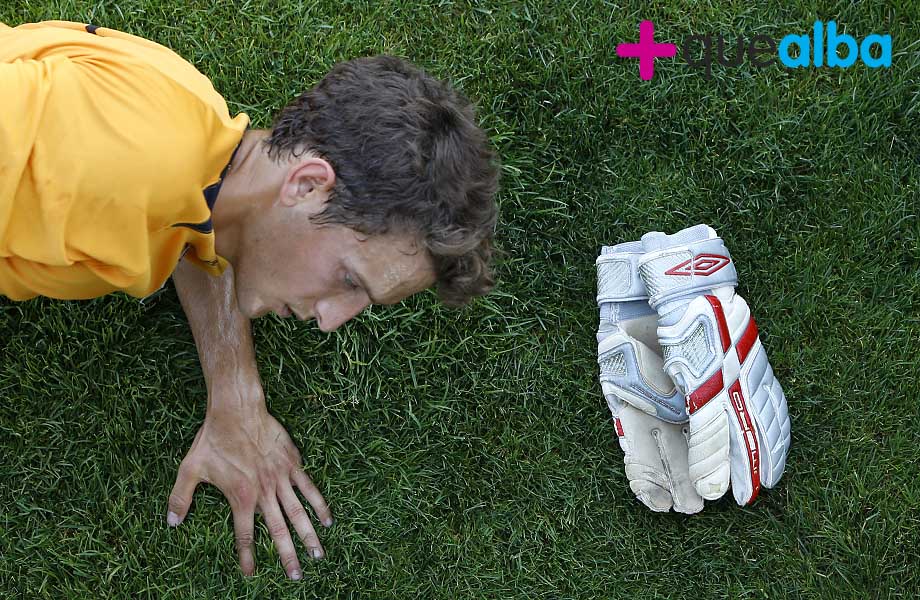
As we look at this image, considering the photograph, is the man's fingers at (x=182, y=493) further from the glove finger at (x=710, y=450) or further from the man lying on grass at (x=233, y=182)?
the glove finger at (x=710, y=450)

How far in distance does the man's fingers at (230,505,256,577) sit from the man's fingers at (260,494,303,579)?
51 millimetres

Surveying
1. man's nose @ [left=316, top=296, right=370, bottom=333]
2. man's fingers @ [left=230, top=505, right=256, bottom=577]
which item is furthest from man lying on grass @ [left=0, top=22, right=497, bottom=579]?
man's fingers @ [left=230, top=505, right=256, bottom=577]

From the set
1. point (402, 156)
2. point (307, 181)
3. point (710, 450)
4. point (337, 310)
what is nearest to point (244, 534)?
point (337, 310)

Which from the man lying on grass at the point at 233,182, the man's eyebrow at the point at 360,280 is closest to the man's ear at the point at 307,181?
the man lying on grass at the point at 233,182

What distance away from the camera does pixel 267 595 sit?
9.42 ft

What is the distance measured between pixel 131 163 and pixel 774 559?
2.52m

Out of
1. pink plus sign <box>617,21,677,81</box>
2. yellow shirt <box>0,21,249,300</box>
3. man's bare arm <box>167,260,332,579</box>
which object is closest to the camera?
yellow shirt <box>0,21,249,300</box>

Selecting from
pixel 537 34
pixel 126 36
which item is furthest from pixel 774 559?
pixel 126 36

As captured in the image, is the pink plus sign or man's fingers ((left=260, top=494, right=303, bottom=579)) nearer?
man's fingers ((left=260, top=494, right=303, bottom=579))

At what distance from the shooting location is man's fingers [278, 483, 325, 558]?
113 inches

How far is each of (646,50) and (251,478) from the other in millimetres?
2121

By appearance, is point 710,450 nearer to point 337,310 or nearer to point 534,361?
point 534,361

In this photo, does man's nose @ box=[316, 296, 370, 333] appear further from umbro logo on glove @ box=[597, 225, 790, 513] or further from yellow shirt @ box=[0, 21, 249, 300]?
umbro logo on glove @ box=[597, 225, 790, 513]

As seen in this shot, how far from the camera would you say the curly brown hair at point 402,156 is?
204 centimetres
